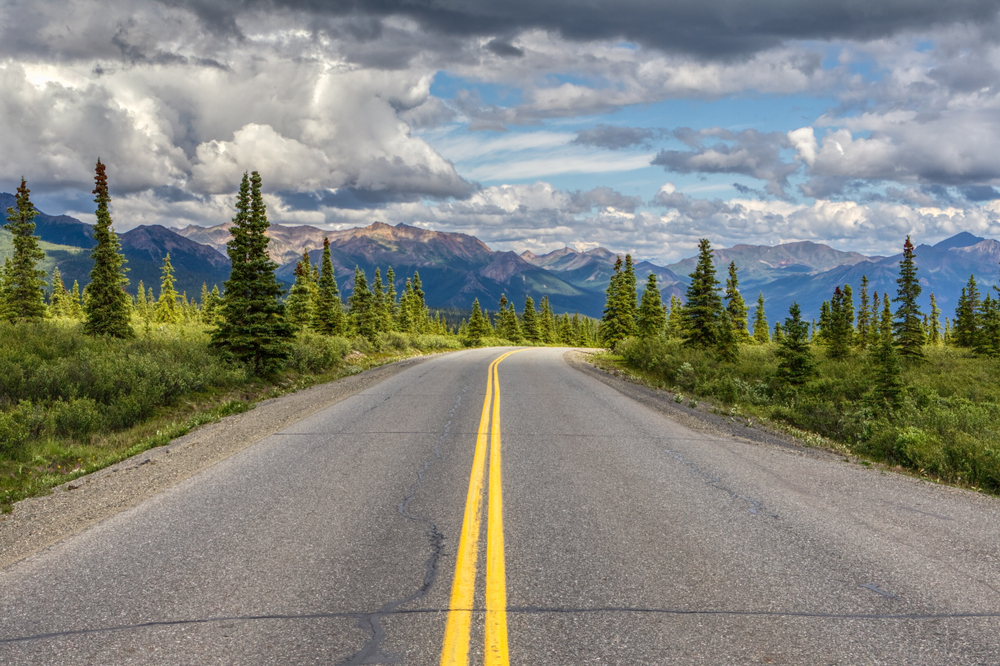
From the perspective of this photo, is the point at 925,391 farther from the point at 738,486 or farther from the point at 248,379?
the point at 248,379

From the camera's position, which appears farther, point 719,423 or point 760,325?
point 760,325

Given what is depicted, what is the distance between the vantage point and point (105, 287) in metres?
28.8

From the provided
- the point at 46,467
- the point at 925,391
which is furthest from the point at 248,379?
the point at 925,391

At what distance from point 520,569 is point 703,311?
28407mm

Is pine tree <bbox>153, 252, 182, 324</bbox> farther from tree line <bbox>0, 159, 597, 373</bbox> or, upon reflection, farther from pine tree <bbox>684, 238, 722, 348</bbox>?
pine tree <bbox>684, 238, 722, 348</bbox>

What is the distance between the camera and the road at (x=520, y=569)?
3.21 m

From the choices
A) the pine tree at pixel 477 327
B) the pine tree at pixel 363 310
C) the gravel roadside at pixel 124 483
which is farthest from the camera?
the pine tree at pixel 477 327

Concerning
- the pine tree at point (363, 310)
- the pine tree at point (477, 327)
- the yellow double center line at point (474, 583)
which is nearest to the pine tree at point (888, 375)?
the yellow double center line at point (474, 583)

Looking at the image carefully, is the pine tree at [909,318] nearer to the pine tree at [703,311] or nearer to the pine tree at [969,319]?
the pine tree at [969,319]

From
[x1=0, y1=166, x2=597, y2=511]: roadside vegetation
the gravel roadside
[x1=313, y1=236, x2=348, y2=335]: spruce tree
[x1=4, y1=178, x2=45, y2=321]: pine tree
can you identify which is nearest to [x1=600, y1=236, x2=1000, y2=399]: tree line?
the gravel roadside

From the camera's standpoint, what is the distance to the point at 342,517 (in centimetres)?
531

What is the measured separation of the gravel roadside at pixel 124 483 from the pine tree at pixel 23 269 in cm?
3582

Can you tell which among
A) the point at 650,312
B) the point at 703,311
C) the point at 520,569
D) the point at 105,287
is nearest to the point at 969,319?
the point at 650,312

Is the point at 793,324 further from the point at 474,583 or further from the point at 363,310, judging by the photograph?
the point at 363,310
